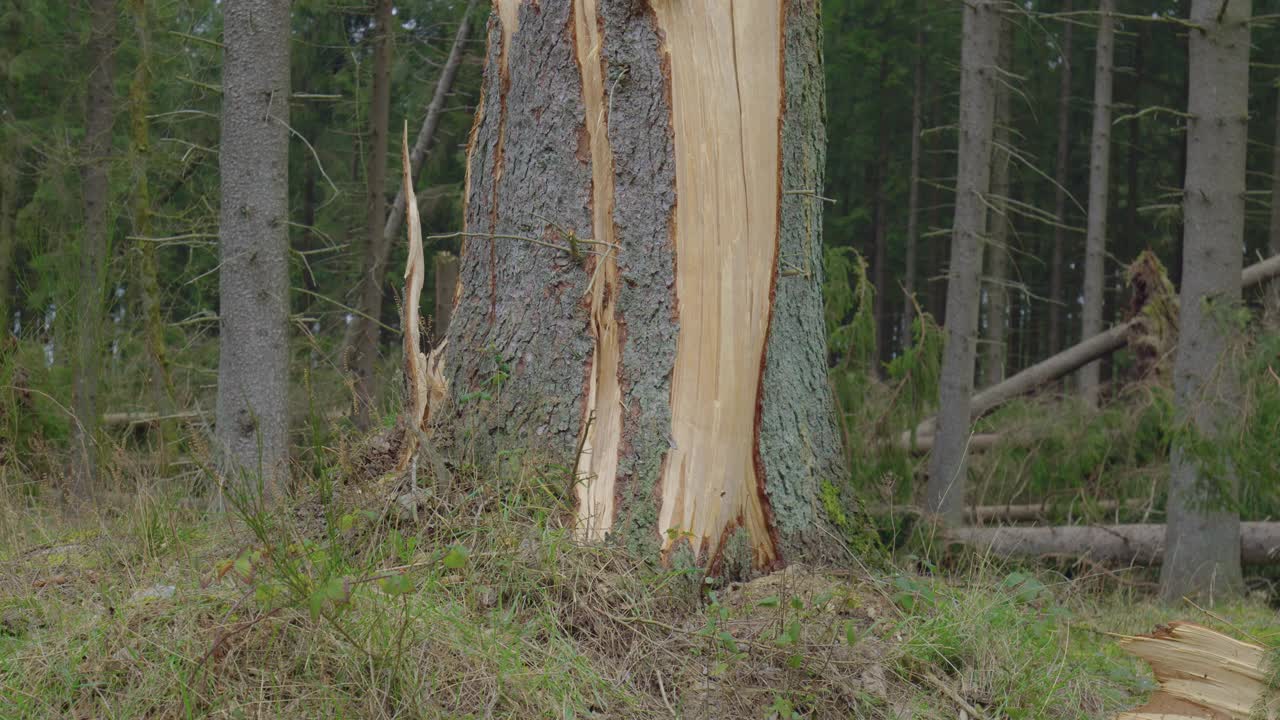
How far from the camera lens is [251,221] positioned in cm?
570

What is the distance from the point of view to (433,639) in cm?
230

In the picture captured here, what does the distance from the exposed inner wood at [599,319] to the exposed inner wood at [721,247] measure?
0.21 metres

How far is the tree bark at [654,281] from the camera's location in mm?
3066

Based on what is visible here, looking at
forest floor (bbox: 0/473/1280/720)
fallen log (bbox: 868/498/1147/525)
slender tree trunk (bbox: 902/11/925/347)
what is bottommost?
fallen log (bbox: 868/498/1147/525)

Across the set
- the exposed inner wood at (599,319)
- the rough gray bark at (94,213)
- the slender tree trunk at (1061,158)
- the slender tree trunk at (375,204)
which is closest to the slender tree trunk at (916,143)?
the slender tree trunk at (1061,158)

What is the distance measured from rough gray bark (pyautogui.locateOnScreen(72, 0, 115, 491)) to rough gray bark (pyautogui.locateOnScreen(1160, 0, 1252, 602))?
21.8 feet

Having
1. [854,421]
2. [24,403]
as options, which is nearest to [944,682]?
[854,421]

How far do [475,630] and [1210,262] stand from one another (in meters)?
5.75

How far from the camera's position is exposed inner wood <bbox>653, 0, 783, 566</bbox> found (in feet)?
10.2

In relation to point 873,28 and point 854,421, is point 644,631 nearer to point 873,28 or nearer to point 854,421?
point 854,421

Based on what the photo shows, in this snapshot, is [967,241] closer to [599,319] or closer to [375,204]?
[599,319]

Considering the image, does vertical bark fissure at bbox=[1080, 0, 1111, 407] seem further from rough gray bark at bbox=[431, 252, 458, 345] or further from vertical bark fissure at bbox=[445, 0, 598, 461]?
vertical bark fissure at bbox=[445, 0, 598, 461]

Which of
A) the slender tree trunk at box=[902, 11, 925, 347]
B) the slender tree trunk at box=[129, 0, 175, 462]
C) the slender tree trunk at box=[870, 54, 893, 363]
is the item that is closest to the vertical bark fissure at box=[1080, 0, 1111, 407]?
the slender tree trunk at box=[902, 11, 925, 347]

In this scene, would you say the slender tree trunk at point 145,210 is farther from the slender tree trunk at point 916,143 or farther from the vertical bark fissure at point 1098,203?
the slender tree trunk at point 916,143
